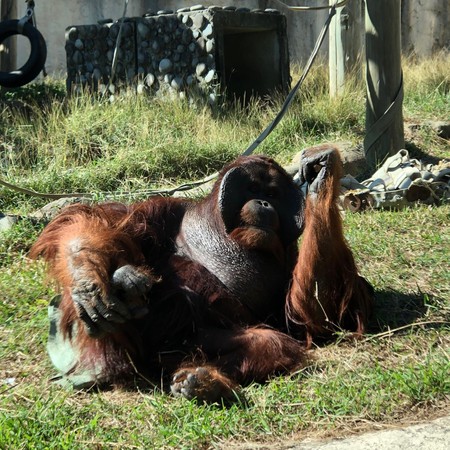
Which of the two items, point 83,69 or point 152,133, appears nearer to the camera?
point 152,133

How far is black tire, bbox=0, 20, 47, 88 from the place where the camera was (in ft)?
14.4

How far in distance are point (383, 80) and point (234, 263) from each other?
3.30 metres

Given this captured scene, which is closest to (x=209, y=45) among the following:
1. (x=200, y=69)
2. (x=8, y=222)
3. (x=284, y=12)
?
(x=200, y=69)

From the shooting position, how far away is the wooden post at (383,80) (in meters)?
5.84

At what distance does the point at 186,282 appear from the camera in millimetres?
2943

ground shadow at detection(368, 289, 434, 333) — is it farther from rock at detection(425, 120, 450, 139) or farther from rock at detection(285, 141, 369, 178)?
rock at detection(425, 120, 450, 139)

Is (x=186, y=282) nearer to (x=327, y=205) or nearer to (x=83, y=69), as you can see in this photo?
(x=327, y=205)

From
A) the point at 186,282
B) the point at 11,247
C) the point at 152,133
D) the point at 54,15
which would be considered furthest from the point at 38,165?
the point at 54,15

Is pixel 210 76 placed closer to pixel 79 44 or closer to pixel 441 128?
pixel 79 44

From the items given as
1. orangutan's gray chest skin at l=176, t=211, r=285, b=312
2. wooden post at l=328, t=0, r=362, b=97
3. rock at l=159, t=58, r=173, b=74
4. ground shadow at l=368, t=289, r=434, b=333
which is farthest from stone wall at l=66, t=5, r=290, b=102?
orangutan's gray chest skin at l=176, t=211, r=285, b=312

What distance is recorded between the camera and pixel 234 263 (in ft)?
9.87

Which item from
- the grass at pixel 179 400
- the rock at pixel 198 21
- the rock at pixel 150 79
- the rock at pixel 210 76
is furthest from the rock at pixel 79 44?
the grass at pixel 179 400

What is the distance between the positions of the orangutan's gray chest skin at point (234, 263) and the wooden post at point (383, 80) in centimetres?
301

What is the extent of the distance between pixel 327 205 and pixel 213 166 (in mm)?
3529
